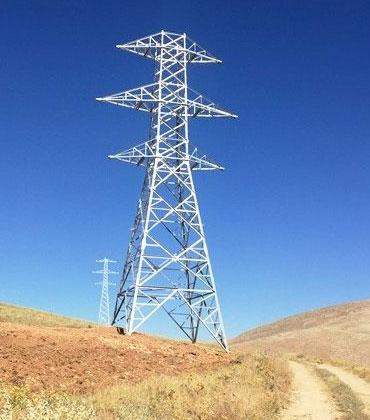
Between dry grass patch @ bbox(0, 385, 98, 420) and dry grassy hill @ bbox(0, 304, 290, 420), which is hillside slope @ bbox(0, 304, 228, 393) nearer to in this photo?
dry grassy hill @ bbox(0, 304, 290, 420)

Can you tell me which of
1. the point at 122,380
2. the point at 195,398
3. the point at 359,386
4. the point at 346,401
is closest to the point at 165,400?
the point at 195,398

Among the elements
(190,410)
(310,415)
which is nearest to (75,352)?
(190,410)

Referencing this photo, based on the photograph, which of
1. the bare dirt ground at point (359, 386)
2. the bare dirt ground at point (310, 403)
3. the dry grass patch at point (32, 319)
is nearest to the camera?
the bare dirt ground at point (310, 403)

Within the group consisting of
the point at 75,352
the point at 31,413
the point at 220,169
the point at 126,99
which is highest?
the point at 126,99

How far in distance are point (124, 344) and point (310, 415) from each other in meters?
7.01

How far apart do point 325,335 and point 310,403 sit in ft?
154

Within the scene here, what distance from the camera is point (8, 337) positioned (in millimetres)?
17656

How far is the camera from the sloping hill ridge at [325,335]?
55156 mm

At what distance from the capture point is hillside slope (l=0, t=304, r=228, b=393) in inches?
617

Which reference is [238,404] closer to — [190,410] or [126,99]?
[190,410]

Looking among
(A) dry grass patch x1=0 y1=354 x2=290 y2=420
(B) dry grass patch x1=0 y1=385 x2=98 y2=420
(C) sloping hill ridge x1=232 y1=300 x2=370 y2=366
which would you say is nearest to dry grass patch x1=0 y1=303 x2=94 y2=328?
(A) dry grass patch x1=0 y1=354 x2=290 y2=420

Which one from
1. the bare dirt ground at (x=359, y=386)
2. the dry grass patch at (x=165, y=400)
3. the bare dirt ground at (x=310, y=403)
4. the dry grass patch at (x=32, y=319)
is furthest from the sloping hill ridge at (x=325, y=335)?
the dry grass patch at (x=165, y=400)

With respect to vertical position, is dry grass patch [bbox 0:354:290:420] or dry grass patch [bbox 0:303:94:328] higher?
dry grass patch [bbox 0:303:94:328]

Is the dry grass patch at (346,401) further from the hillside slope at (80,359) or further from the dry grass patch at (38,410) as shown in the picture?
the dry grass patch at (38,410)
